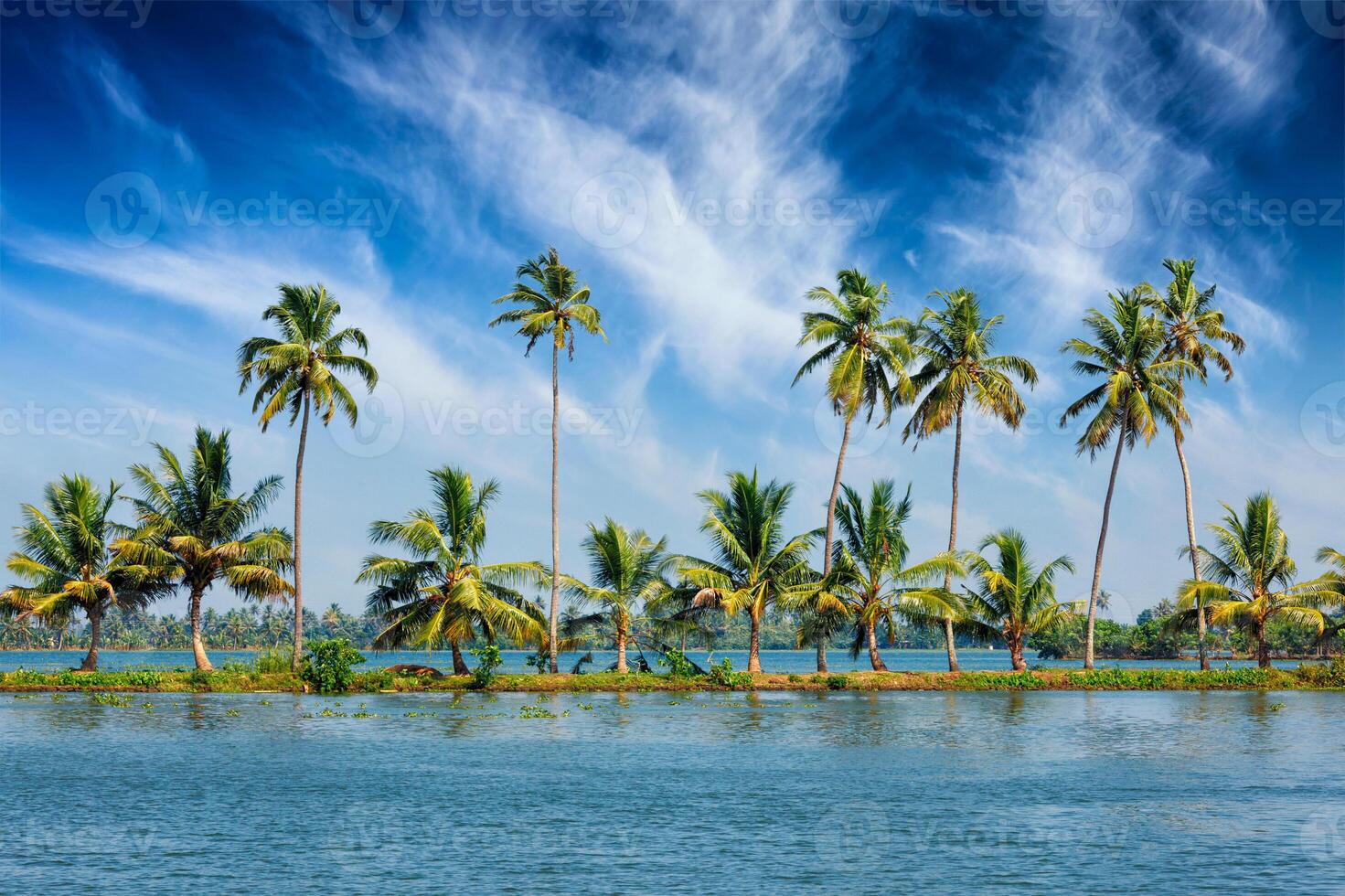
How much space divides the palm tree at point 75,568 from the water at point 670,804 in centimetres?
1271

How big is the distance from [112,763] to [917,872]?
20.4 metres

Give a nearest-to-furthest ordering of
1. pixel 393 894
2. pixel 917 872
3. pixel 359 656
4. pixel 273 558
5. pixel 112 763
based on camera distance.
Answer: pixel 393 894, pixel 917 872, pixel 112 763, pixel 359 656, pixel 273 558

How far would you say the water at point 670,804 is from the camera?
16156 mm

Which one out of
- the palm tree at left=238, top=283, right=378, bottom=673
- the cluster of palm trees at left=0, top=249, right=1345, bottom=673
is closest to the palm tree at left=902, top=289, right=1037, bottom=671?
the cluster of palm trees at left=0, top=249, right=1345, bottom=673

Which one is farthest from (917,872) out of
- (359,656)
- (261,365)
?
(261,365)

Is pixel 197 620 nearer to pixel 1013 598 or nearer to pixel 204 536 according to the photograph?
pixel 204 536

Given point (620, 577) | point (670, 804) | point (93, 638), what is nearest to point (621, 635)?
point (620, 577)

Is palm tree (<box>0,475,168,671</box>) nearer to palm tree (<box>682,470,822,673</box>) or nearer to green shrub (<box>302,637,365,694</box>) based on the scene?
green shrub (<box>302,637,365,694</box>)

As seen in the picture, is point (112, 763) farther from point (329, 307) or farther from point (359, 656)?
point (329, 307)

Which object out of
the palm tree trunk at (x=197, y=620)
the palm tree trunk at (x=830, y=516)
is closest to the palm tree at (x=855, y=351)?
the palm tree trunk at (x=830, y=516)

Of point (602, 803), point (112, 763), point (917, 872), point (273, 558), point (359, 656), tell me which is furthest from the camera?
point (273, 558)

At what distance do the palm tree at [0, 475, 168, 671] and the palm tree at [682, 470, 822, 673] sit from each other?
26.4 m

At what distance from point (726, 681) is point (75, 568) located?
3211cm

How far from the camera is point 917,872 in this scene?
647 inches
